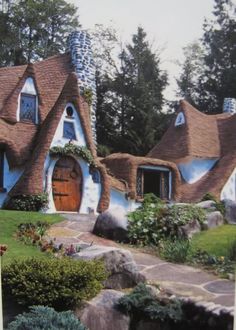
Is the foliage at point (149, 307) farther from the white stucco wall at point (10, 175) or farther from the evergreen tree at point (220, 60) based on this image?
the white stucco wall at point (10, 175)

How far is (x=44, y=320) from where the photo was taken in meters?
2.75

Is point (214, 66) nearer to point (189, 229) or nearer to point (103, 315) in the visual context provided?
point (189, 229)

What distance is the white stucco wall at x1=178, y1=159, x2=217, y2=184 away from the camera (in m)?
4.41

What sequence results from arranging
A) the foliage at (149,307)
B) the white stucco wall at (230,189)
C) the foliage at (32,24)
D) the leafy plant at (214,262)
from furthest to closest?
the white stucco wall at (230,189) < the leafy plant at (214,262) < the foliage at (32,24) < the foliage at (149,307)

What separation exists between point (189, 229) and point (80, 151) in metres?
1.57

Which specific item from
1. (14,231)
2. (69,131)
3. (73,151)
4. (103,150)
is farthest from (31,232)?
(69,131)

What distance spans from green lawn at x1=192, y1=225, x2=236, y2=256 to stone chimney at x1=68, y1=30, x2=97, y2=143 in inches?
48.5

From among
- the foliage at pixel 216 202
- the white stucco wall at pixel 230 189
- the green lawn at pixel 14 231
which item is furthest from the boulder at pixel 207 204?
the green lawn at pixel 14 231

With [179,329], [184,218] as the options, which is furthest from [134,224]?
[179,329]

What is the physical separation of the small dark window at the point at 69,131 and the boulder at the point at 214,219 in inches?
71.9

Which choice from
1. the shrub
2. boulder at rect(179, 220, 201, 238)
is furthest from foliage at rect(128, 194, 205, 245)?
the shrub

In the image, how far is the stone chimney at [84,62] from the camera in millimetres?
3975

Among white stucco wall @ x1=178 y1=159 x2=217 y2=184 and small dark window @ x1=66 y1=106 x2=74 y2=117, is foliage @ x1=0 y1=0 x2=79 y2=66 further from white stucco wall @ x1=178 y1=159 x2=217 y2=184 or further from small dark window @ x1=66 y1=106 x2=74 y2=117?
small dark window @ x1=66 y1=106 x2=74 y2=117

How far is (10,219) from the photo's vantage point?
12.7 ft
